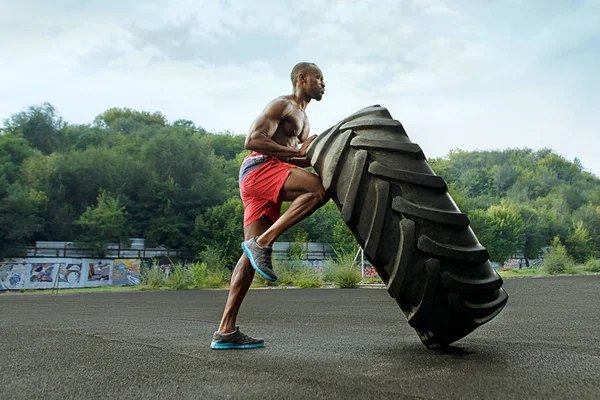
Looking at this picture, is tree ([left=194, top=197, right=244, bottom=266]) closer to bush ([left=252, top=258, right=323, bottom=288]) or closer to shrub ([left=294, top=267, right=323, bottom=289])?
bush ([left=252, top=258, right=323, bottom=288])

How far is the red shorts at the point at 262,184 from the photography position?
2604 millimetres

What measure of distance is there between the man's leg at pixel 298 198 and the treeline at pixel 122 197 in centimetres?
2766

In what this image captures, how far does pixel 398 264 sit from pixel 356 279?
11.2 meters

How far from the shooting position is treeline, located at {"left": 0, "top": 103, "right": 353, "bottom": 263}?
2820 centimetres

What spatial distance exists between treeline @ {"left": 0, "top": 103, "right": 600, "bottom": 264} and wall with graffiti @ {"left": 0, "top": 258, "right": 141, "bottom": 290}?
2.15 metres

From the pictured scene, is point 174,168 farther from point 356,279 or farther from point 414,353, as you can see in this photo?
point 414,353

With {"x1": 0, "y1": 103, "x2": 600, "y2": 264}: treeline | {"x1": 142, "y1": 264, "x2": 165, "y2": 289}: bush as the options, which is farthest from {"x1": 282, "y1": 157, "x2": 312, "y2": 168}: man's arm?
{"x1": 0, "y1": 103, "x2": 600, "y2": 264}: treeline

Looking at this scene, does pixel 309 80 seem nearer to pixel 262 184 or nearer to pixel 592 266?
pixel 262 184

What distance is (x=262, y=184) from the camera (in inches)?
104

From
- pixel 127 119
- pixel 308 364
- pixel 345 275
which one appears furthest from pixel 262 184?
pixel 127 119

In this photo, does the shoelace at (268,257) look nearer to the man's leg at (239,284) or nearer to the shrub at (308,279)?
the man's leg at (239,284)

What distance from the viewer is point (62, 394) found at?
63.8 inches

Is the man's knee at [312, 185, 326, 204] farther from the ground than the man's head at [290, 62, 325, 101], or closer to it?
closer to it

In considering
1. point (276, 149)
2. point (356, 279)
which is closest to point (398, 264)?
point (276, 149)
